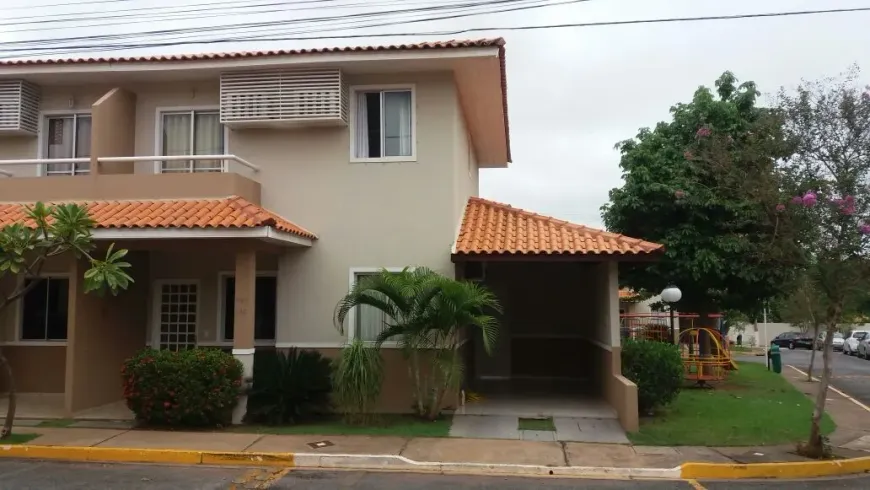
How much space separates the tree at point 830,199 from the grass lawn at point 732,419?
1.28 meters

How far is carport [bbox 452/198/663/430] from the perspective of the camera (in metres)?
11.7

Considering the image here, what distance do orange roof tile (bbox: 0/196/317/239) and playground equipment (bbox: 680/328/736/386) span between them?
33.1 ft

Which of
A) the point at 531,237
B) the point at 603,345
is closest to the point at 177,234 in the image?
the point at 531,237

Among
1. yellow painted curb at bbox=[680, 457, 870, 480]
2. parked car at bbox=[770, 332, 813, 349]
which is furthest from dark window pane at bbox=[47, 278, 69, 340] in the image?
parked car at bbox=[770, 332, 813, 349]

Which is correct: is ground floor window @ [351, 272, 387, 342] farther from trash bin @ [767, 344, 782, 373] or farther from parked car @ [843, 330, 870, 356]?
parked car @ [843, 330, 870, 356]

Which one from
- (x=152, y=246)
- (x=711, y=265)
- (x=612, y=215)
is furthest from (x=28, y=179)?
(x=711, y=265)

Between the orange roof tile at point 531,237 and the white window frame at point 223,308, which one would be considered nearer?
the orange roof tile at point 531,237

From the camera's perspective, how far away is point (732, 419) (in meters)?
11.9

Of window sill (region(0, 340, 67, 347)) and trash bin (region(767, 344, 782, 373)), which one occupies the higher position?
window sill (region(0, 340, 67, 347))

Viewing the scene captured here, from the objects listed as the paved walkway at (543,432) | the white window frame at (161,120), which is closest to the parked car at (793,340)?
the paved walkway at (543,432)

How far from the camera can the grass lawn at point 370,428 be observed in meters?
10.5

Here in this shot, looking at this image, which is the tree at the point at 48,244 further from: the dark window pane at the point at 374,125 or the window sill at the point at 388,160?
the dark window pane at the point at 374,125

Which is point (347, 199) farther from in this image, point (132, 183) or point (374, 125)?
point (132, 183)

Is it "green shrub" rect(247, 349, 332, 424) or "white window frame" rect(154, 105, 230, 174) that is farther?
"white window frame" rect(154, 105, 230, 174)
